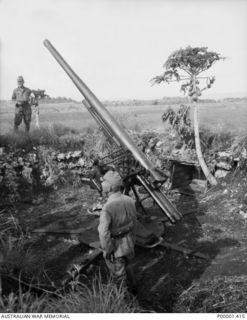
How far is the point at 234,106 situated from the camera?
14203 millimetres

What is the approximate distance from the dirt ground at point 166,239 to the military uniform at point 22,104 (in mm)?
2709

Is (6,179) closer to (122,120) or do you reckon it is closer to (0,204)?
(0,204)

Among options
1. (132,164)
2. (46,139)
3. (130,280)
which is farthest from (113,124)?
(46,139)

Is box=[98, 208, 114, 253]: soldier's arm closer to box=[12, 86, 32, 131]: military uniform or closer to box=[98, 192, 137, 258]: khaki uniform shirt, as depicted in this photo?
box=[98, 192, 137, 258]: khaki uniform shirt

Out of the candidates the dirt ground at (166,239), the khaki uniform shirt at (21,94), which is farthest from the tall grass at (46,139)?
the dirt ground at (166,239)

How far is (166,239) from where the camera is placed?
6.58 meters

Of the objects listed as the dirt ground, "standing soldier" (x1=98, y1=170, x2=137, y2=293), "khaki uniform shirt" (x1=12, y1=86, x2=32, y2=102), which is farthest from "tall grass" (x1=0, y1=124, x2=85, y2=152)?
"standing soldier" (x1=98, y1=170, x2=137, y2=293)

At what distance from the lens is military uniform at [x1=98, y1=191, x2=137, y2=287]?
4047mm

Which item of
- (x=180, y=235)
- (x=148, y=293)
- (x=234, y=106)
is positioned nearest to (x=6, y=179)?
(x=180, y=235)

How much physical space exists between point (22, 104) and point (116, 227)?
23.7 feet

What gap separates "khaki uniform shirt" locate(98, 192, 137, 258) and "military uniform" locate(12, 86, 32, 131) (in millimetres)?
7059

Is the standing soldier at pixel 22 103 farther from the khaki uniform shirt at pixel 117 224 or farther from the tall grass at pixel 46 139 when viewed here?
the khaki uniform shirt at pixel 117 224

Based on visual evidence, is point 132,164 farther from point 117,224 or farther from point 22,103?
point 22,103

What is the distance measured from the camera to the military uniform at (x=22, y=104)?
408 inches
